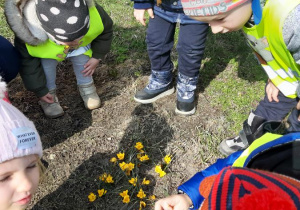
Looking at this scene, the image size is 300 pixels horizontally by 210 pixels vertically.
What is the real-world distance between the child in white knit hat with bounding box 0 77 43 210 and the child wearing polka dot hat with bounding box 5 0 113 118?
0.96m

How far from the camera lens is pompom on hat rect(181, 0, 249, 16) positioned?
6.15 feet

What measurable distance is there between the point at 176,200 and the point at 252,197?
0.78 meters

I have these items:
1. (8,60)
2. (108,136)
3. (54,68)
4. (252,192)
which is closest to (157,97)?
(108,136)

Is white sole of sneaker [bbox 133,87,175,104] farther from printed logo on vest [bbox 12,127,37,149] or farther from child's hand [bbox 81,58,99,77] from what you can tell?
printed logo on vest [bbox 12,127,37,149]

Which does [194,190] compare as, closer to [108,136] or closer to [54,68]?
[108,136]

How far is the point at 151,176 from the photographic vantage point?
2.64 meters

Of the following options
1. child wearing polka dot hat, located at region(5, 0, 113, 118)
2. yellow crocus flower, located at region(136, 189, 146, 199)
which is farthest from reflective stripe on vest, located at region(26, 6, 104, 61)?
yellow crocus flower, located at region(136, 189, 146, 199)

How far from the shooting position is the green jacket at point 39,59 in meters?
2.66

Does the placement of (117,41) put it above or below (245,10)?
below

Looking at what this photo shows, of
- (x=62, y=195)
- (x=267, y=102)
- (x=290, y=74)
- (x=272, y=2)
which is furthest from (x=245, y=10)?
(x=62, y=195)

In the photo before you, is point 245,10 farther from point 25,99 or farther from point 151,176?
point 25,99

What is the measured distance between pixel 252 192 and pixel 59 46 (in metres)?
2.17

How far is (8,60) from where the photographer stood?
251cm

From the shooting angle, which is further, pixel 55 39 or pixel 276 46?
pixel 55 39
